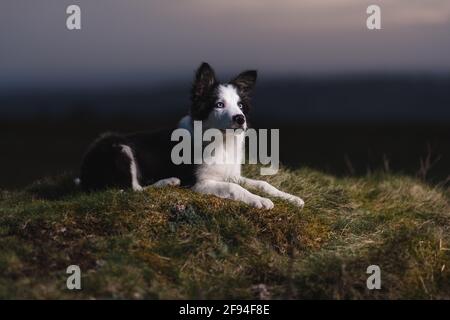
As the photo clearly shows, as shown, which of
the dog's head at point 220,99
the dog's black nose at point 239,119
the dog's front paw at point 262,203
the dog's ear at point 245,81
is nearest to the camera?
the dog's front paw at point 262,203

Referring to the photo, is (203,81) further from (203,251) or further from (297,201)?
(203,251)

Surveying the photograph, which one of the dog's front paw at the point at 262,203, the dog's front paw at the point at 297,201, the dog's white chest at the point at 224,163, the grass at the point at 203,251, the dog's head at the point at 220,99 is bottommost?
the grass at the point at 203,251

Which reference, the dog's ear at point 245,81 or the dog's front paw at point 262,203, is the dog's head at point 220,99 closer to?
the dog's ear at point 245,81

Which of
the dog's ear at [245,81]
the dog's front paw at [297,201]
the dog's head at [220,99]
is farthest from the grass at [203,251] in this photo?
the dog's ear at [245,81]

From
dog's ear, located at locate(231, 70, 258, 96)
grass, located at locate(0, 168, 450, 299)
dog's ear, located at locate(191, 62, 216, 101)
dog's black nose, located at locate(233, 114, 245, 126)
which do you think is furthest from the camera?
dog's ear, located at locate(231, 70, 258, 96)

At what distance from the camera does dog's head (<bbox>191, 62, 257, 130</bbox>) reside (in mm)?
7445

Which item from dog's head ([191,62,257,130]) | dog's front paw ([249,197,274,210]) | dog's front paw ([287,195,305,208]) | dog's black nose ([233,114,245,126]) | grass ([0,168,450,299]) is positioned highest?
dog's head ([191,62,257,130])

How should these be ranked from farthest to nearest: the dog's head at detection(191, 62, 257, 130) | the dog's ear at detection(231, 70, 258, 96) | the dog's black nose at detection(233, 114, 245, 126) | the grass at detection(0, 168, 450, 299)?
the dog's ear at detection(231, 70, 258, 96), the dog's head at detection(191, 62, 257, 130), the dog's black nose at detection(233, 114, 245, 126), the grass at detection(0, 168, 450, 299)

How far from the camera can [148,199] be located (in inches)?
271

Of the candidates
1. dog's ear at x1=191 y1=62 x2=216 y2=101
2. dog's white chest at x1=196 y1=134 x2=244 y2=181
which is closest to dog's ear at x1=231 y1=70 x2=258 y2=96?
dog's ear at x1=191 y1=62 x2=216 y2=101

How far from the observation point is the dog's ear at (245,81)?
7.84 meters

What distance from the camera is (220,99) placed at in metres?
7.56

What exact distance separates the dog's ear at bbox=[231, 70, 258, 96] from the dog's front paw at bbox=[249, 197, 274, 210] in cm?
130

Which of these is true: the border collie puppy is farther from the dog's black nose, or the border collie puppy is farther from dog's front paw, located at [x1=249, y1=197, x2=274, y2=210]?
Result: dog's front paw, located at [x1=249, y1=197, x2=274, y2=210]
